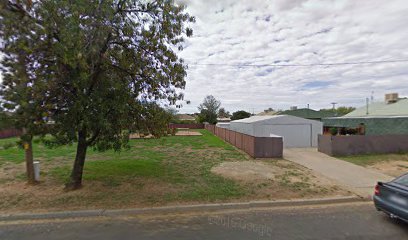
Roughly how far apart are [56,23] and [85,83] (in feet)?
4.44

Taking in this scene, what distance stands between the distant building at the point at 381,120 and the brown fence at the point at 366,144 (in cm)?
567

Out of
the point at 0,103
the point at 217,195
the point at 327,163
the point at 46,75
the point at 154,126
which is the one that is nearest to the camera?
the point at 0,103

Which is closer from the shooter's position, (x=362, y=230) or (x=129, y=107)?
(x=362, y=230)

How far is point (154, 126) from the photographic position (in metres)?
7.14

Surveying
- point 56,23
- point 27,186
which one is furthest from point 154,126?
point 27,186

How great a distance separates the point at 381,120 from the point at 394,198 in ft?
62.1

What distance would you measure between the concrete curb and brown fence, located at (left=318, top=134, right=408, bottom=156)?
7998 mm

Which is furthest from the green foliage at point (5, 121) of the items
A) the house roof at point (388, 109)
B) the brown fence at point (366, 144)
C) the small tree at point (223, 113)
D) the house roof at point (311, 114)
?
the small tree at point (223, 113)

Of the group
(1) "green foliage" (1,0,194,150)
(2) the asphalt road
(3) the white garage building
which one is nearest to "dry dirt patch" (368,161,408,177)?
(2) the asphalt road

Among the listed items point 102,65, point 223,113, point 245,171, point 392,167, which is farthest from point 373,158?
point 223,113

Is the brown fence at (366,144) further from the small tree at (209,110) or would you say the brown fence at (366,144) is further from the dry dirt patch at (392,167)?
the small tree at (209,110)

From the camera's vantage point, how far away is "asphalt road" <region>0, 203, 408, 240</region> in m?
4.34

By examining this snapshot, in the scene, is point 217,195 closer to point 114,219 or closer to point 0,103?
point 114,219

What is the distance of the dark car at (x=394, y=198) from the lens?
14.6 feet
